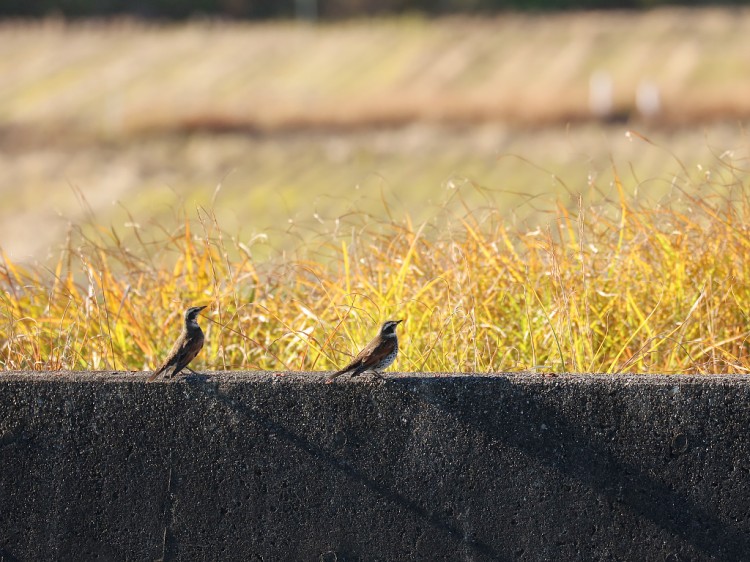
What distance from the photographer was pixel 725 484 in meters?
3.35

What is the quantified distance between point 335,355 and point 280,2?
47434mm

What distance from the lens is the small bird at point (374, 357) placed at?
11.4ft

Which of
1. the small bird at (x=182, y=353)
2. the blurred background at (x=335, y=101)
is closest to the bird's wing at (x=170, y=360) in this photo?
the small bird at (x=182, y=353)

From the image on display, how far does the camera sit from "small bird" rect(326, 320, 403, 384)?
11.4 ft

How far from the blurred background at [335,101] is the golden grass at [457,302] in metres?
14.6

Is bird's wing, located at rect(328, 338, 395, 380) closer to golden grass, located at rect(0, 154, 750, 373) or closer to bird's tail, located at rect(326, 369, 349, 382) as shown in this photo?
bird's tail, located at rect(326, 369, 349, 382)

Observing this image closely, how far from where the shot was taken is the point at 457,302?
438cm

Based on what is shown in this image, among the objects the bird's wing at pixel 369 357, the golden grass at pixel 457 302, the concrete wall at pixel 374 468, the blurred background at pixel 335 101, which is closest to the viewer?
the concrete wall at pixel 374 468

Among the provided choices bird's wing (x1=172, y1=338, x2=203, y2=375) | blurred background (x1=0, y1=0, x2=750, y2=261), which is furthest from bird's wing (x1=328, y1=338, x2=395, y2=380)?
blurred background (x1=0, y1=0, x2=750, y2=261)

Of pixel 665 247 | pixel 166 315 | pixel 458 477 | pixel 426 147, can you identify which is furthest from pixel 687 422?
pixel 426 147

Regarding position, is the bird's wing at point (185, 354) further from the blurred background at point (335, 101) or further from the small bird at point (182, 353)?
the blurred background at point (335, 101)

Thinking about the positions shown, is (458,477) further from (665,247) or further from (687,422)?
(665,247)

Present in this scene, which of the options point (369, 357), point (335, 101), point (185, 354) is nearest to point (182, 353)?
point (185, 354)

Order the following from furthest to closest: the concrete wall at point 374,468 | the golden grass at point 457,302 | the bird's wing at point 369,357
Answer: the golden grass at point 457,302, the bird's wing at point 369,357, the concrete wall at point 374,468
